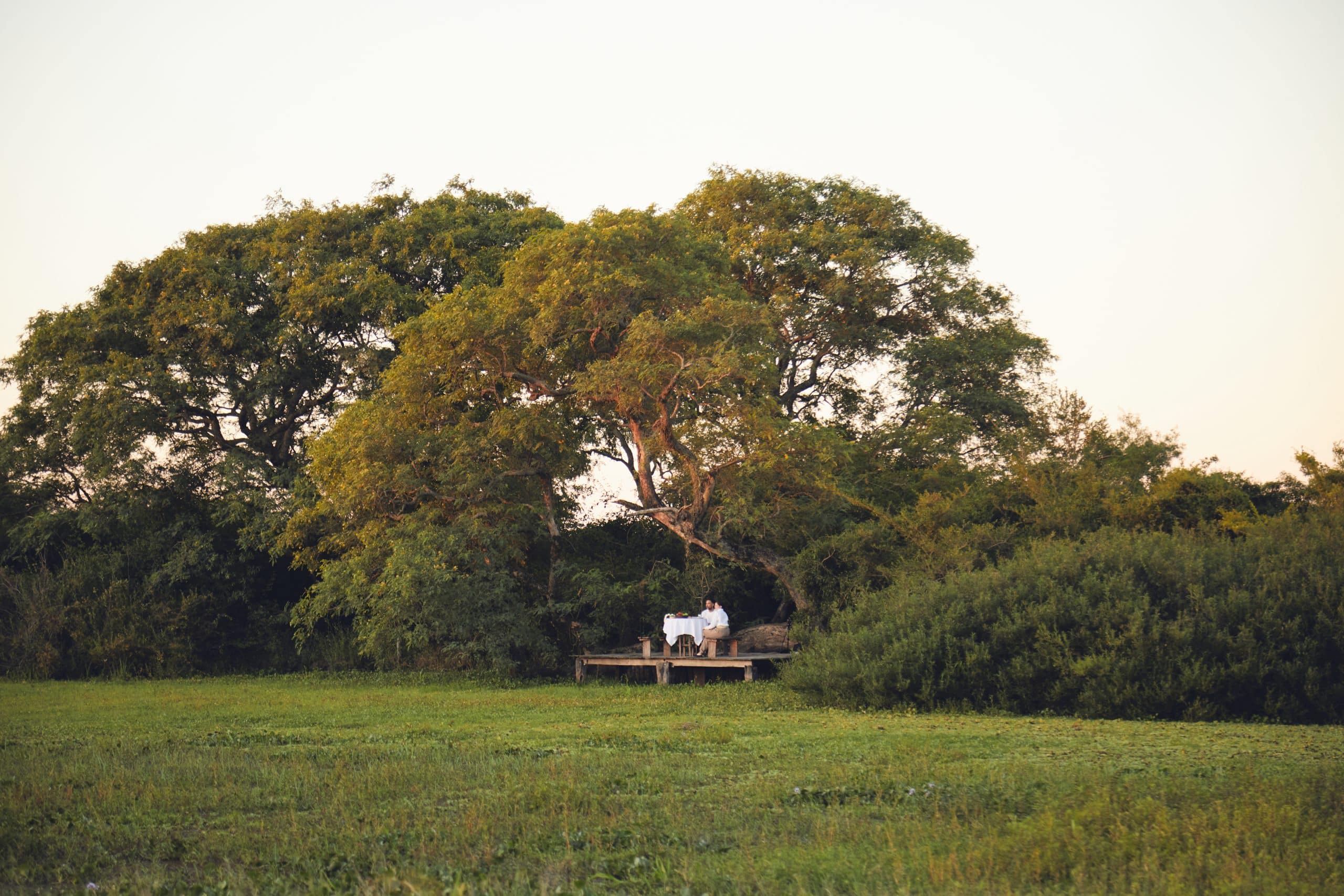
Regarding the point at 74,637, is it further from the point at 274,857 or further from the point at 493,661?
the point at 274,857

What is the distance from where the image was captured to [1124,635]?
15062 millimetres

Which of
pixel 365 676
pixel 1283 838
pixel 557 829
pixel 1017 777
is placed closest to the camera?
pixel 1283 838

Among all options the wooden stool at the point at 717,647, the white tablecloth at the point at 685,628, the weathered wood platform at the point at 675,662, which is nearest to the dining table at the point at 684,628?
the white tablecloth at the point at 685,628

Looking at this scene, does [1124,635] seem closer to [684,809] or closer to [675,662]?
[684,809]

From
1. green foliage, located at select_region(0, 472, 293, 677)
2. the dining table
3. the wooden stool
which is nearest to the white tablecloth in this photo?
the dining table

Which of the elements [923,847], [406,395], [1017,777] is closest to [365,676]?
[406,395]

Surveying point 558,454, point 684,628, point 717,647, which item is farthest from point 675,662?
point 558,454

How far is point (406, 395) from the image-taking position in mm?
24125

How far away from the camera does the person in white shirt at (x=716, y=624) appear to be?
23.3 metres

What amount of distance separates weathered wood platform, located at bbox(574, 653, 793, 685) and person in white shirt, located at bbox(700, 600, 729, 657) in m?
0.44

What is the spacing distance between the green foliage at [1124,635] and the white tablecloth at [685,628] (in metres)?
5.33

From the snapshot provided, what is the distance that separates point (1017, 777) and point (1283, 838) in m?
2.56

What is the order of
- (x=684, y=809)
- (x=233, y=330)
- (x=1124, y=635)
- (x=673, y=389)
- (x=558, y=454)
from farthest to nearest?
1. (x=233, y=330)
2. (x=558, y=454)
3. (x=673, y=389)
4. (x=1124, y=635)
5. (x=684, y=809)

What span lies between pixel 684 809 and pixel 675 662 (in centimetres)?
1576
